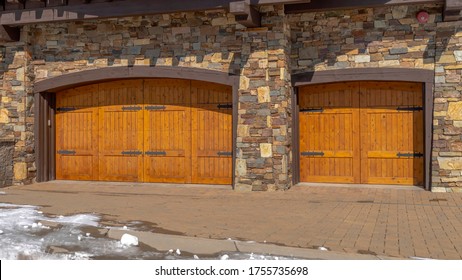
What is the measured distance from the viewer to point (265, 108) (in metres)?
9.80

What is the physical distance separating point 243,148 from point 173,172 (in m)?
2.09

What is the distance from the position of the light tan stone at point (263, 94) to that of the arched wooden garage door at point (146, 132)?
1.05 metres

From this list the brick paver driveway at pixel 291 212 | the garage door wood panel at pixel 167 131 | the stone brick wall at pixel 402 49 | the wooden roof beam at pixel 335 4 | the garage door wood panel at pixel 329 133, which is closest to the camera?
the brick paver driveway at pixel 291 212

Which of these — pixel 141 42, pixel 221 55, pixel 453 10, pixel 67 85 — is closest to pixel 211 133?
pixel 221 55

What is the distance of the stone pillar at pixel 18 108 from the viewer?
37.0ft

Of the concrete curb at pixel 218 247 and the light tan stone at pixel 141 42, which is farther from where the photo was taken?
the light tan stone at pixel 141 42

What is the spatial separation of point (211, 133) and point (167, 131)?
3.58 ft

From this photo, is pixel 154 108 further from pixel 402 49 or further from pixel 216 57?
pixel 402 49

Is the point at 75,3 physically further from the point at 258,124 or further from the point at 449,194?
the point at 449,194

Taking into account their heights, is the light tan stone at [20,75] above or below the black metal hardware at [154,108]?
above

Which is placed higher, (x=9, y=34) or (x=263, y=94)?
(x=9, y=34)

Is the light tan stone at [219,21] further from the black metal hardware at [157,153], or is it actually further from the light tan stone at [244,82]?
the black metal hardware at [157,153]

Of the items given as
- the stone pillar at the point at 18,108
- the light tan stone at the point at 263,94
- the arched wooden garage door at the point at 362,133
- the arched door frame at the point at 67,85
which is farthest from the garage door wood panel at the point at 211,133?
the stone pillar at the point at 18,108
